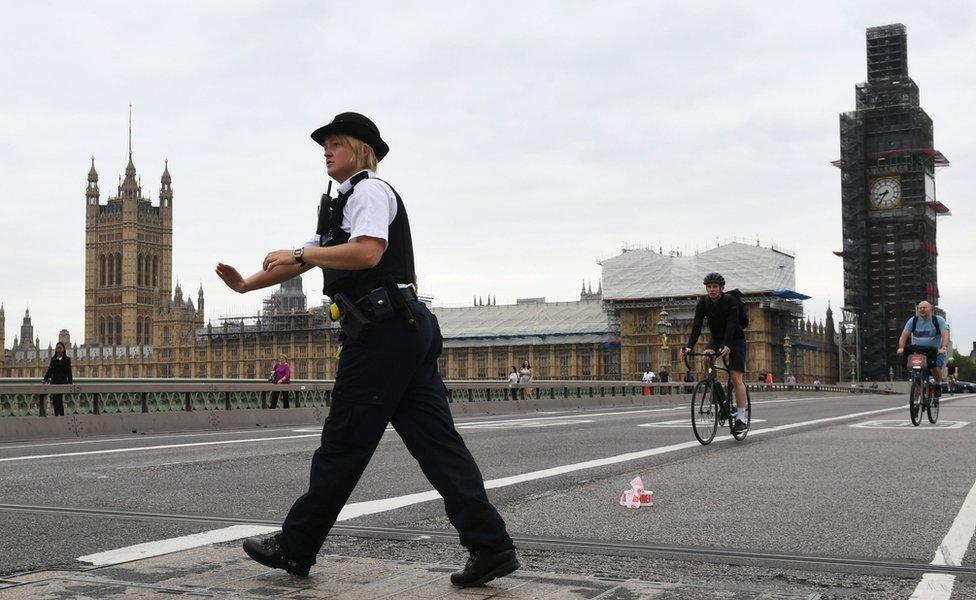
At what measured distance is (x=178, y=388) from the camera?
19625 millimetres

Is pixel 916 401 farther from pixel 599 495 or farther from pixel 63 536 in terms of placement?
pixel 63 536

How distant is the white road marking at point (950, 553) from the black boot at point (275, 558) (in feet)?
6.99

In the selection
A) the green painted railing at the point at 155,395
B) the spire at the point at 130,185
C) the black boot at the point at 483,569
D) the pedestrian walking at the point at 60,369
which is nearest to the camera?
the black boot at the point at 483,569

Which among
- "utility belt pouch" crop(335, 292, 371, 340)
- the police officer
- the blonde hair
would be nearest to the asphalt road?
the police officer

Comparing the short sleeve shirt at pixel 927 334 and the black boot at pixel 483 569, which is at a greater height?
the short sleeve shirt at pixel 927 334

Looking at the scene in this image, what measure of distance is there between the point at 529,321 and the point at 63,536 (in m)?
112

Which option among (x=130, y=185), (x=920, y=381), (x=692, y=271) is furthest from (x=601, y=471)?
(x=130, y=185)

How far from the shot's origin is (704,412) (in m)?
11.8

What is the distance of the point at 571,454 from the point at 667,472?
206 centimetres

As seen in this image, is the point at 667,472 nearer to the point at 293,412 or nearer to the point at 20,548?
the point at 20,548

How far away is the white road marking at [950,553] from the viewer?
430 centimetres

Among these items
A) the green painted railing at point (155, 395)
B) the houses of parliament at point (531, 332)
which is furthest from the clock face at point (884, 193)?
the green painted railing at point (155, 395)

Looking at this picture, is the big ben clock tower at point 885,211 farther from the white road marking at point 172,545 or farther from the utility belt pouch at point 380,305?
the utility belt pouch at point 380,305

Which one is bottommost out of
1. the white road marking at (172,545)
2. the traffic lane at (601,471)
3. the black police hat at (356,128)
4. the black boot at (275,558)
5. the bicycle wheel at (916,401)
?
the traffic lane at (601,471)
